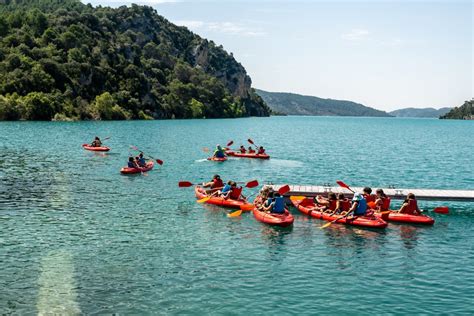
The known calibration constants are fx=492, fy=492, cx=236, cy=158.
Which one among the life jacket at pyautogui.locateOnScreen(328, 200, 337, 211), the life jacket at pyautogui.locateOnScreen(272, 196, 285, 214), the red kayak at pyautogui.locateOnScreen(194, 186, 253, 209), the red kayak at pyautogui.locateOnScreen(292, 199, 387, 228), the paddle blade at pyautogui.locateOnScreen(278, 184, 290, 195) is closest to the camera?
the red kayak at pyautogui.locateOnScreen(292, 199, 387, 228)

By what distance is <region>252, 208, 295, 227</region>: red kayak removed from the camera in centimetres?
2792

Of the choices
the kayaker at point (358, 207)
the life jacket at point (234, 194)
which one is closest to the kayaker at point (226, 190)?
the life jacket at point (234, 194)

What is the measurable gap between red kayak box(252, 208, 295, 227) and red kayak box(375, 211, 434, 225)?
566 centimetres

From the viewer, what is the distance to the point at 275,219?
28156 millimetres

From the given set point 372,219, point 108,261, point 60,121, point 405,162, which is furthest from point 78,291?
point 60,121

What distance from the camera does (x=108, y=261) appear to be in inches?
857

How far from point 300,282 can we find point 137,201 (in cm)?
1845

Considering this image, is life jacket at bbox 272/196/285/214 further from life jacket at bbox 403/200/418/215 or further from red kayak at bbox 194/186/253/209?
life jacket at bbox 403/200/418/215

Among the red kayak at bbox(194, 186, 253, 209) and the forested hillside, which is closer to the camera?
the red kayak at bbox(194, 186, 253, 209)

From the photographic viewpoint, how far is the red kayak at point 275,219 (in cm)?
2792

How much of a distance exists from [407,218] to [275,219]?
8.13 meters

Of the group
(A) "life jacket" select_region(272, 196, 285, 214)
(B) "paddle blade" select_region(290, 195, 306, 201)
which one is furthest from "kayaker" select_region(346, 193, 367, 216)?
(B) "paddle blade" select_region(290, 195, 306, 201)

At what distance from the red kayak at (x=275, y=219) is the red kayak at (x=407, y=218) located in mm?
5662

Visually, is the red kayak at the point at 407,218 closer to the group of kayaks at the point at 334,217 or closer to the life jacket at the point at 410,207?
the group of kayaks at the point at 334,217
